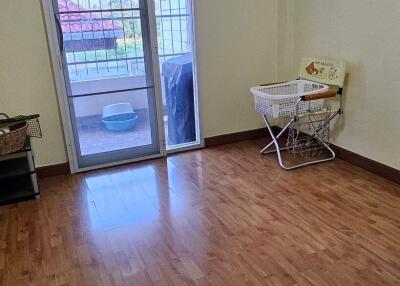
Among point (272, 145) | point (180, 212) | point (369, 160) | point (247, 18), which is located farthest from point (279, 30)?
point (180, 212)

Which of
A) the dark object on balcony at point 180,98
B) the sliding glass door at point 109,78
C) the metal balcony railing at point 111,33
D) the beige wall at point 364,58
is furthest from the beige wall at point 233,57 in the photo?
the sliding glass door at point 109,78

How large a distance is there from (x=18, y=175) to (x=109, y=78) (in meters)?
1.11

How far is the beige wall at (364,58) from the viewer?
300cm

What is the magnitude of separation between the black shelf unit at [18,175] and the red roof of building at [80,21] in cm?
100

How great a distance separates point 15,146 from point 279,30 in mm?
2639

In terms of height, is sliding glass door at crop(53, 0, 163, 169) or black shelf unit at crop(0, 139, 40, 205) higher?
sliding glass door at crop(53, 0, 163, 169)

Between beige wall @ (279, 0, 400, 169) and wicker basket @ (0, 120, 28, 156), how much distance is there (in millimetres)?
2554

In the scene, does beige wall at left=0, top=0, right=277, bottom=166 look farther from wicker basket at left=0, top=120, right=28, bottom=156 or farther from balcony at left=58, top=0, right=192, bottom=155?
wicker basket at left=0, top=120, right=28, bottom=156

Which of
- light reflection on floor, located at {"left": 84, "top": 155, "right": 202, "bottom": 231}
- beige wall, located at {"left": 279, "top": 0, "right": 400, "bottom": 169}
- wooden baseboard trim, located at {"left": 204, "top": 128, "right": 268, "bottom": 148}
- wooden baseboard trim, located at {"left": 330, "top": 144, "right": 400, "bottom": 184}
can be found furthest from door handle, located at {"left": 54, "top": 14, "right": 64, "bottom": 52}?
wooden baseboard trim, located at {"left": 330, "top": 144, "right": 400, "bottom": 184}

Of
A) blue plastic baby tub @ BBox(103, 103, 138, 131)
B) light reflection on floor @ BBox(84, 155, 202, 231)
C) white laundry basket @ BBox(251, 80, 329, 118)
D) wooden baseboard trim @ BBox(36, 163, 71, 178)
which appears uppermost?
white laundry basket @ BBox(251, 80, 329, 118)

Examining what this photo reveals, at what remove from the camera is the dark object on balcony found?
3.92 meters

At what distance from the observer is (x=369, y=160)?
3.35 metres

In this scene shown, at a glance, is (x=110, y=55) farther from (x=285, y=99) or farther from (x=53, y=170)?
(x=285, y=99)

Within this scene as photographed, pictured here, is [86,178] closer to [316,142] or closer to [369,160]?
[316,142]
